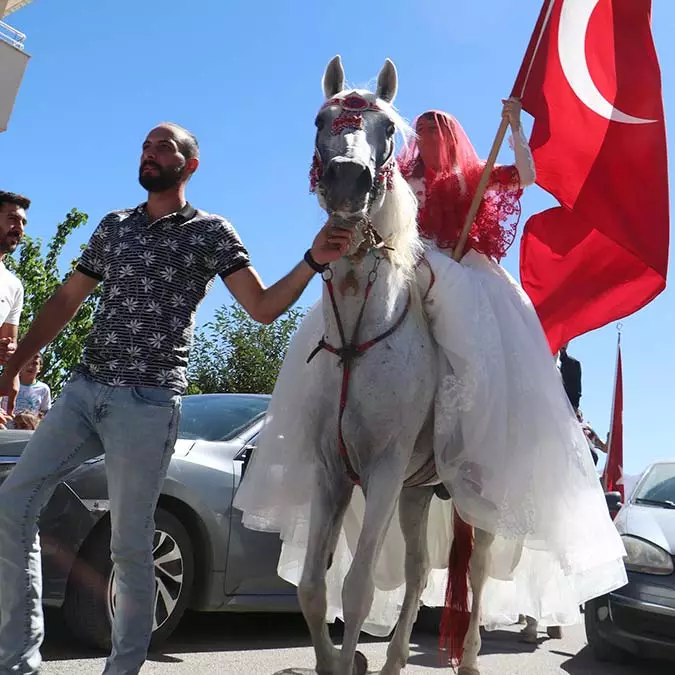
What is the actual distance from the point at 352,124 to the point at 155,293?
103cm

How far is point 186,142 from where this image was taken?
3.64m

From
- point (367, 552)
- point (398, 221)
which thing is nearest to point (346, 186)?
point (398, 221)

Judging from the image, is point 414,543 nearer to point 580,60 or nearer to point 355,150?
point 355,150

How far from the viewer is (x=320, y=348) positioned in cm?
362

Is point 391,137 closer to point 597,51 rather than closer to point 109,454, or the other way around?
point 109,454

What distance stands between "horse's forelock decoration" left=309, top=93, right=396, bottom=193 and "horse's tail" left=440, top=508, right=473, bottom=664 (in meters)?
2.08

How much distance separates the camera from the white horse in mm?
3318

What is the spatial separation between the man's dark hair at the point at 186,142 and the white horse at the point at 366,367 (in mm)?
623

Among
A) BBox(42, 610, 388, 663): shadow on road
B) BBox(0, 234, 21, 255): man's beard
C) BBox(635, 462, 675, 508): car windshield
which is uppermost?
BBox(0, 234, 21, 255): man's beard

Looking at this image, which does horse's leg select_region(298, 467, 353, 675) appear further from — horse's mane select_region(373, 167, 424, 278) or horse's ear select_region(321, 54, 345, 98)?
horse's ear select_region(321, 54, 345, 98)

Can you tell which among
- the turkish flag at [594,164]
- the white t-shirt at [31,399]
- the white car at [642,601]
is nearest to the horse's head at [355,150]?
the turkish flag at [594,164]

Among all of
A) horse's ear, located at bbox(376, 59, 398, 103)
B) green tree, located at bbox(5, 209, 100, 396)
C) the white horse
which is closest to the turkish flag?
horse's ear, located at bbox(376, 59, 398, 103)

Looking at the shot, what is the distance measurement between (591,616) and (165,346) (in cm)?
382

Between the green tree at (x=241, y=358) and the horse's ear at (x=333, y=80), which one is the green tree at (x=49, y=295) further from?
the horse's ear at (x=333, y=80)
